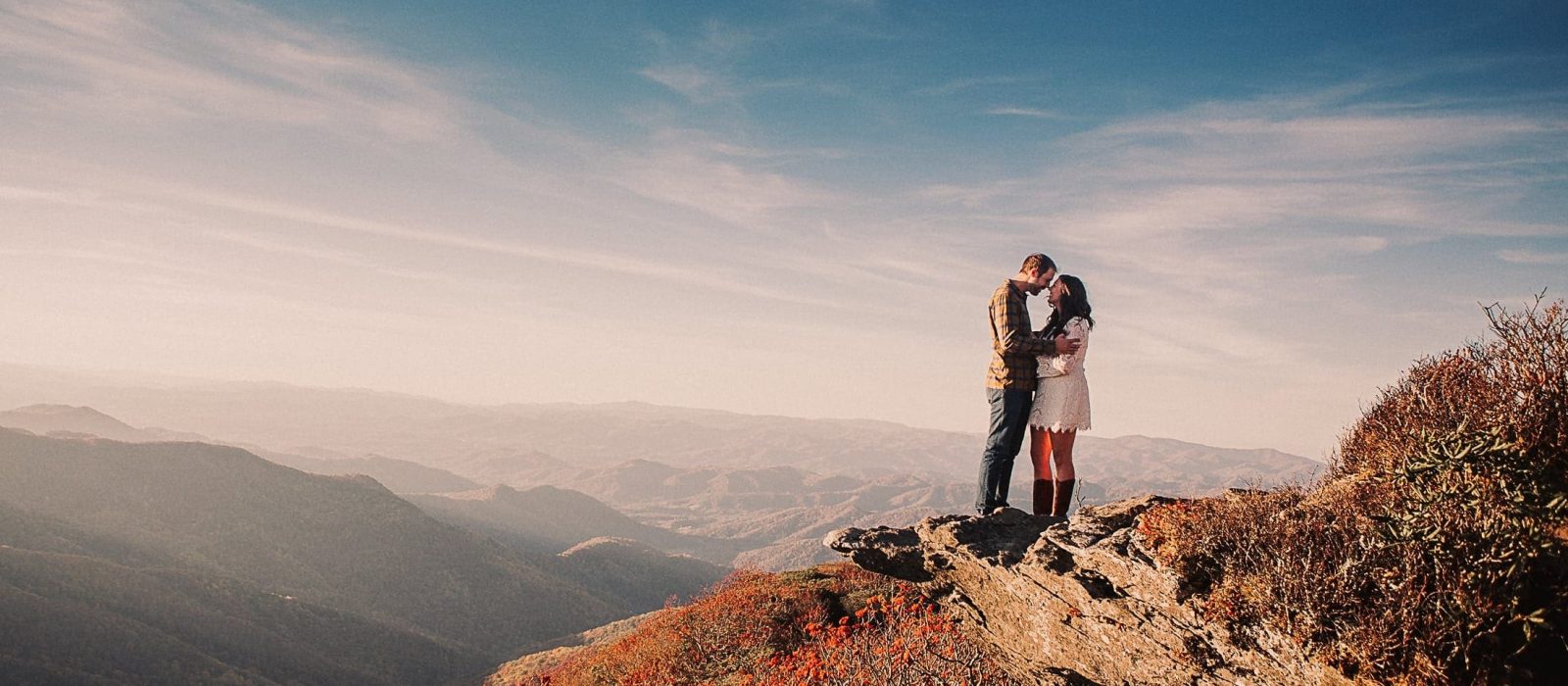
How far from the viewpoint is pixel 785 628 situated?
1206cm

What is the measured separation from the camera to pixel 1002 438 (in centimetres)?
795

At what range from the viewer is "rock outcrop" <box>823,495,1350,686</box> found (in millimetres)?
5129

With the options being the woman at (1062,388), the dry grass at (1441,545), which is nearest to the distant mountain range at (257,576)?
the woman at (1062,388)

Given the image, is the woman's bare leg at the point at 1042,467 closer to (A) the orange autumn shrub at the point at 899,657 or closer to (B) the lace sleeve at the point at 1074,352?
(B) the lace sleeve at the point at 1074,352

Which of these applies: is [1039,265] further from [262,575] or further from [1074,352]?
[262,575]

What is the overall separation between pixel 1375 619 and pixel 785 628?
9358mm

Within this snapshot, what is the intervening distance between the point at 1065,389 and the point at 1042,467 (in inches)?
40.7

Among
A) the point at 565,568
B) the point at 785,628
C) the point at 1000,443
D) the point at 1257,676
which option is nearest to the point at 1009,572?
the point at 1000,443

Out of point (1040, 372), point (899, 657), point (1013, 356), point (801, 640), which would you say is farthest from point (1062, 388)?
point (801, 640)

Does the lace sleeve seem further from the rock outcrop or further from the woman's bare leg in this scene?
the rock outcrop

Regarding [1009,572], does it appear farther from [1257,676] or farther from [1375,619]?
[1375,619]

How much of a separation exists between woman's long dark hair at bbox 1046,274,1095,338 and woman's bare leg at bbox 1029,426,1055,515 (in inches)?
→ 45.8

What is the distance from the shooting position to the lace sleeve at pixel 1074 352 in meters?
7.66

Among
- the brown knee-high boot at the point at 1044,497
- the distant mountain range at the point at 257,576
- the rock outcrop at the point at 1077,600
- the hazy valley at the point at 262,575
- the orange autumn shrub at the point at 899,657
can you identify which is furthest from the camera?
the hazy valley at the point at 262,575
